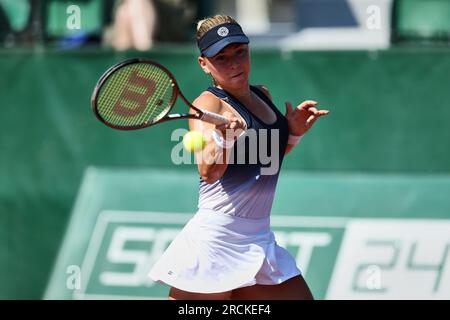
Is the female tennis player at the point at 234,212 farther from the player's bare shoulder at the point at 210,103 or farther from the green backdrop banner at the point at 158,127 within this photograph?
the green backdrop banner at the point at 158,127

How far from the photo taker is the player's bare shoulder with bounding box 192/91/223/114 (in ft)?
14.1

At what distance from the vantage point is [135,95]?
4.33 meters

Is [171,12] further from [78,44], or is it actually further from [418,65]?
[418,65]

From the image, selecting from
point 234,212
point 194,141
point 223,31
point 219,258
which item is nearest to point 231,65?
point 223,31

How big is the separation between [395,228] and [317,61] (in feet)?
3.51

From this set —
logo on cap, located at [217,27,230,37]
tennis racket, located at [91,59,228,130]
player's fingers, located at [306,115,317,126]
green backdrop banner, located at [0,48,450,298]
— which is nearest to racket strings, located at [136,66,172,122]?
tennis racket, located at [91,59,228,130]

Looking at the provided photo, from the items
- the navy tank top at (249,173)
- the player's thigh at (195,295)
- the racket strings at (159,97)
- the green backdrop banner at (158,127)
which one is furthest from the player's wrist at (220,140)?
the green backdrop banner at (158,127)

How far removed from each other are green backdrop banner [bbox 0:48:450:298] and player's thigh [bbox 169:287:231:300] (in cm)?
192

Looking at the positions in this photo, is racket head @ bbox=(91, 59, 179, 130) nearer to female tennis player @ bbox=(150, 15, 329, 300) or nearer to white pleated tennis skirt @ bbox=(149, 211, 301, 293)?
female tennis player @ bbox=(150, 15, 329, 300)

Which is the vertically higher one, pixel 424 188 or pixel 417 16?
pixel 417 16

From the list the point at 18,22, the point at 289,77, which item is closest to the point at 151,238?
the point at 289,77
